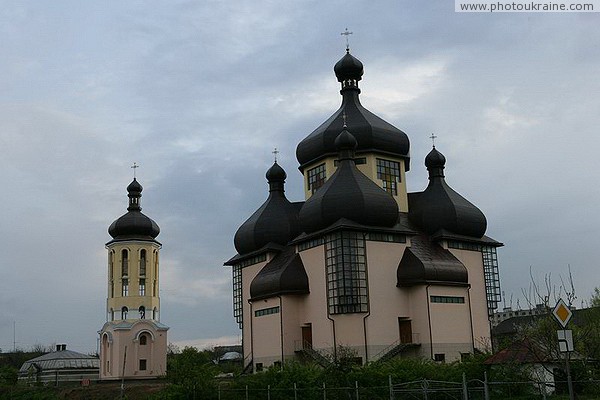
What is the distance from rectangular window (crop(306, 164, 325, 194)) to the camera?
43.9 meters

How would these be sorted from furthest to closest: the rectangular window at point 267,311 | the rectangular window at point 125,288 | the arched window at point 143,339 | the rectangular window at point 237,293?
the rectangular window at point 125,288
the arched window at point 143,339
the rectangular window at point 237,293
the rectangular window at point 267,311

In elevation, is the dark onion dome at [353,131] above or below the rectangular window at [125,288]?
above

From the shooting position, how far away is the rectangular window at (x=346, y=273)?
120 ft

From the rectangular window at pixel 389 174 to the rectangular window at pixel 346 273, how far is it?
6.49 metres

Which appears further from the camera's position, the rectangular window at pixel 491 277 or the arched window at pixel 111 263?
the arched window at pixel 111 263

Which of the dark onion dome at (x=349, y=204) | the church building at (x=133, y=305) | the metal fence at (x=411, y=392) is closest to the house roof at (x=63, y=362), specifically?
the church building at (x=133, y=305)

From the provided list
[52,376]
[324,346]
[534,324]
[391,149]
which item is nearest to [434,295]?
[324,346]

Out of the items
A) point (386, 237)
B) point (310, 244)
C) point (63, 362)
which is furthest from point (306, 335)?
point (63, 362)

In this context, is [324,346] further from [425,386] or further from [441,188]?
[425,386]

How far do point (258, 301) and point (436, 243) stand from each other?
419 inches

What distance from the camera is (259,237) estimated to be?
43.9 meters

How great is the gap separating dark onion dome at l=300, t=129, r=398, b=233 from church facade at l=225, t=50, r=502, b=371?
0.06 m

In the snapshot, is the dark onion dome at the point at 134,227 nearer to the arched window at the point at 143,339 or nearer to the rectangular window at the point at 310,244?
the arched window at the point at 143,339

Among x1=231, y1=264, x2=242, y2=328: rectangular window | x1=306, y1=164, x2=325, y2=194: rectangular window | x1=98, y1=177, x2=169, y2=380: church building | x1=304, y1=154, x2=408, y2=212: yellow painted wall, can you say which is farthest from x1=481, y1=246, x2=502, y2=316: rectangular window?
x1=98, y1=177, x2=169, y2=380: church building
